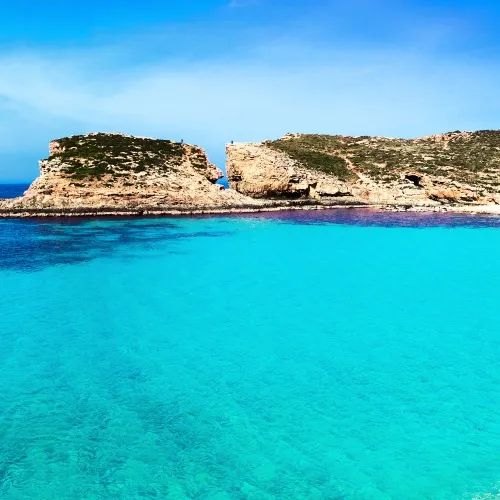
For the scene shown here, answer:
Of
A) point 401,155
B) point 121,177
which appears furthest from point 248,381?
point 401,155

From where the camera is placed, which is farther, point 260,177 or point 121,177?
point 260,177

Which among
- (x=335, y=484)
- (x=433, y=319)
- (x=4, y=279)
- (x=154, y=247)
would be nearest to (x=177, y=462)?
(x=335, y=484)

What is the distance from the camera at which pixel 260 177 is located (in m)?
67.7

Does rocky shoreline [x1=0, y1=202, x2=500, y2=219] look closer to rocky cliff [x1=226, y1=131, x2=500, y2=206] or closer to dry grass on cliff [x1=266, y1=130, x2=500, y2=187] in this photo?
rocky cliff [x1=226, y1=131, x2=500, y2=206]

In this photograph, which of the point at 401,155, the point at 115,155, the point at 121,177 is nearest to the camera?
the point at 121,177

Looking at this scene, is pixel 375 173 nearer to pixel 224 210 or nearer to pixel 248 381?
pixel 224 210

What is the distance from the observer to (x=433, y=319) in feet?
56.3

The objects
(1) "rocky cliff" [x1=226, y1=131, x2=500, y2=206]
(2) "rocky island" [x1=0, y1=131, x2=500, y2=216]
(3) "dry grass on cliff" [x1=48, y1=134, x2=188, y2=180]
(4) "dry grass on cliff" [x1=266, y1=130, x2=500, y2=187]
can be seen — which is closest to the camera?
(2) "rocky island" [x1=0, y1=131, x2=500, y2=216]

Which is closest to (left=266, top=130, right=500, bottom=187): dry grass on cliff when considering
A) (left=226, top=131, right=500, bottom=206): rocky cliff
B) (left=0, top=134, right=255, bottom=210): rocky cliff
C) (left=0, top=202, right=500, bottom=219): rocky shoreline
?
(left=226, top=131, right=500, bottom=206): rocky cliff

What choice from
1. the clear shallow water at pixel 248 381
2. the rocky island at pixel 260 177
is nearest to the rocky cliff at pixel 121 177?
the rocky island at pixel 260 177

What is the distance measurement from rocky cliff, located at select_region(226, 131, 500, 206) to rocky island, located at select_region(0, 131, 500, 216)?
0.16 metres

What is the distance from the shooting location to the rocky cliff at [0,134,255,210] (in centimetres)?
5375

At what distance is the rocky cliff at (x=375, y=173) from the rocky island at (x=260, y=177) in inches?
6.2

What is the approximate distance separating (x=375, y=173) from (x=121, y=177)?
41132 mm
